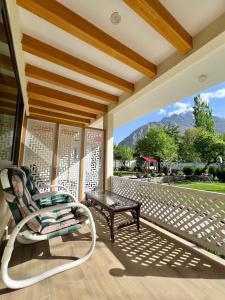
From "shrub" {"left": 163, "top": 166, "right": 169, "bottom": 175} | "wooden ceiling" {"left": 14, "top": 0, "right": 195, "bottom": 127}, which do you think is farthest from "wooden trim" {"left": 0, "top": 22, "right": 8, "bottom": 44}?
"shrub" {"left": 163, "top": 166, "right": 169, "bottom": 175}

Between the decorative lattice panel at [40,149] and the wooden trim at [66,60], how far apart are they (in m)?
1.90

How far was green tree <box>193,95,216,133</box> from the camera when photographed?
24.2 meters

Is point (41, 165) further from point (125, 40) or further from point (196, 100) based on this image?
point (196, 100)

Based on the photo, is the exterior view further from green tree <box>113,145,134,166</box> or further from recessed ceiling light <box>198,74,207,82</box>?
green tree <box>113,145,134,166</box>

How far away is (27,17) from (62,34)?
431 millimetres

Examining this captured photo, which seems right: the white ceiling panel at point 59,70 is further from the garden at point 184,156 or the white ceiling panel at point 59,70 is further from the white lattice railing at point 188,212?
the garden at point 184,156

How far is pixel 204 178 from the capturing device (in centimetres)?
1377

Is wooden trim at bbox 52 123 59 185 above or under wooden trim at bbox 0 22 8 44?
under

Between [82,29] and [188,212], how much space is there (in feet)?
9.52

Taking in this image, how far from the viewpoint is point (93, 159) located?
15.1 ft

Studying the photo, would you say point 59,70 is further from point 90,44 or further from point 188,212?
point 188,212

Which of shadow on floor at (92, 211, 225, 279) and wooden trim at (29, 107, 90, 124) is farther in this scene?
wooden trim at (29, 107, 90, 124)

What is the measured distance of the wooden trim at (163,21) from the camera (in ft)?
5.34

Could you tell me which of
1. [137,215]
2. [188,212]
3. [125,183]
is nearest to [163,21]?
[188,212]
